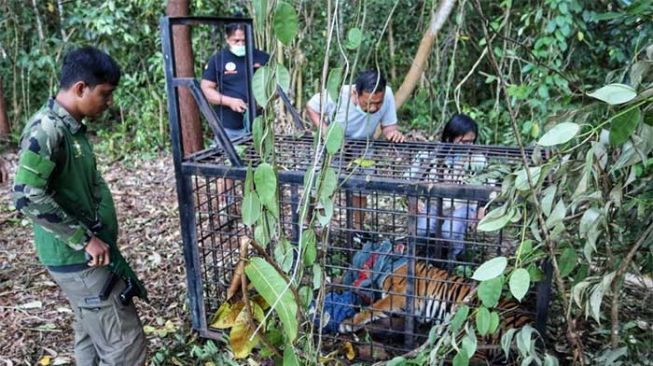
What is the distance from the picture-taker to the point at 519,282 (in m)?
1.12

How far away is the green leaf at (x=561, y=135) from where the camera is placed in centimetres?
96

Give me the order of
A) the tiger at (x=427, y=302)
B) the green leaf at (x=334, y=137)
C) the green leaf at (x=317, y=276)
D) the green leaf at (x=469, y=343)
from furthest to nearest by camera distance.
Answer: the tiger at (x=427, y=302) < the green leaf at (x=469, y=343) < the green leaf at (x=317, y=276) < the green leaf at (x=334, y=137)

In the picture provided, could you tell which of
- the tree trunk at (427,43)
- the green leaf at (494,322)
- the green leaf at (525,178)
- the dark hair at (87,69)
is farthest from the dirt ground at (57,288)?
the tree trunk at (427,43)

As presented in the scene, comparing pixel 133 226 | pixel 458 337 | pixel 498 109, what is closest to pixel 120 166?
pixel 133 226

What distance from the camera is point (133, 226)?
3.61m

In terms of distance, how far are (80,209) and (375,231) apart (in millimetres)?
1053

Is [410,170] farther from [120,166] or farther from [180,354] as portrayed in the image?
[120,166]

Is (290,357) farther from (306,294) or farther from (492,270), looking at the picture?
(492,270)

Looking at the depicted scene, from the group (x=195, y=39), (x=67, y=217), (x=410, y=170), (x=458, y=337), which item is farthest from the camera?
(x=195, y=39)

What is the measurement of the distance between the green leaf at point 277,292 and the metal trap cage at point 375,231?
783mm

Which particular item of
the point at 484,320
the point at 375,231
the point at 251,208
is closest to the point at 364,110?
the point at 375,231

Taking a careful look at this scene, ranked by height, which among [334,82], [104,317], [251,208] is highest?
[334,82]

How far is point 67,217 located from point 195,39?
175 inches

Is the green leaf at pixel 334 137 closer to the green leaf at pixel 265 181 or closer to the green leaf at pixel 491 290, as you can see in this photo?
the green leaf at pixel 265 181
